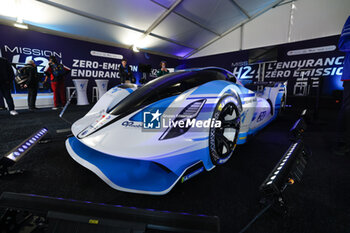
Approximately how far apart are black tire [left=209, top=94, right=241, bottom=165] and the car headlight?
15 cm

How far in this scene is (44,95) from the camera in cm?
576

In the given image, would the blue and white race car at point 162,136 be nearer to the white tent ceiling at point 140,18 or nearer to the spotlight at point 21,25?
the white tent ceiling at point 140,18

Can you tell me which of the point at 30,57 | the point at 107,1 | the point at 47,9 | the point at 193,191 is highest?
the point at 107,1

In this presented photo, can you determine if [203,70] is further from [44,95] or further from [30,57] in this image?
[30,57]

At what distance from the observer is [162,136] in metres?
1.04

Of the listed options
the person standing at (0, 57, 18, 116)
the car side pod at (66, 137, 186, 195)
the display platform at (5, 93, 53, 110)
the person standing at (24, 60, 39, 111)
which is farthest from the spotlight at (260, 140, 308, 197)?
the display platform at (5, 93, 53, 110)

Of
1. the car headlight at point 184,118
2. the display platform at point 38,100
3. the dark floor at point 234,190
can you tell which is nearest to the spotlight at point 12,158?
the dark floor at point 234,190

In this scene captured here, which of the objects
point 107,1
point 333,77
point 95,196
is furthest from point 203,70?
point 333,77

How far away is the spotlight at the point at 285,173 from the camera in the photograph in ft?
2.61

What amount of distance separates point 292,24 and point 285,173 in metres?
8.40

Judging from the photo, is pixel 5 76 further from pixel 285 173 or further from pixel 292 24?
pixel 292 24

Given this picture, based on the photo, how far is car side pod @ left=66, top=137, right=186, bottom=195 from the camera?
0.98 meters

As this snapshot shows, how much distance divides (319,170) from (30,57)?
8.24 m

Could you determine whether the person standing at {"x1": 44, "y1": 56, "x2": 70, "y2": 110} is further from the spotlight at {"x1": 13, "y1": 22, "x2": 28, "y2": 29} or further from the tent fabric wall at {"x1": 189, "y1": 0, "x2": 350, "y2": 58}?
the tent fabric wall at {"x1": 189, "y1": 0, "x2": 350, "y2": 58}
